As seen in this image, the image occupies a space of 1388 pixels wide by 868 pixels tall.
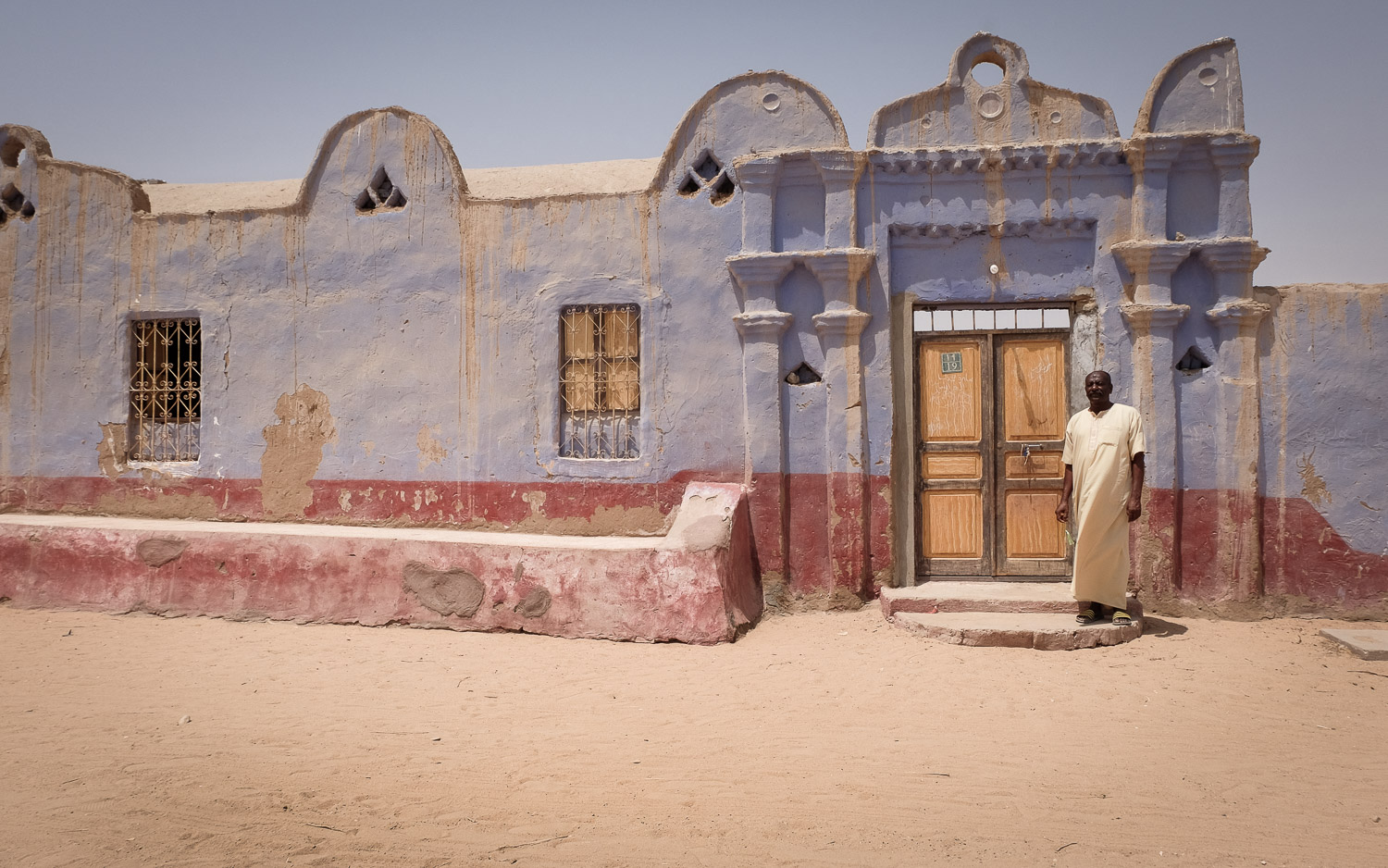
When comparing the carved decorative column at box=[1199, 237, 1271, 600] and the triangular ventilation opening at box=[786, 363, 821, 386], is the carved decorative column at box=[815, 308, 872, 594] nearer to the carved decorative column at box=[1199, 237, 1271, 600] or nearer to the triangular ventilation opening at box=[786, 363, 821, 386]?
the triangular ventilation opening at box=[786, 363, 821, 386]

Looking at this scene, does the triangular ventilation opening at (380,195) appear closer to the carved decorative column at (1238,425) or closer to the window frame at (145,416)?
the window frame at (145,416)

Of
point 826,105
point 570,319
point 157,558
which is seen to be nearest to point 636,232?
point 570,319

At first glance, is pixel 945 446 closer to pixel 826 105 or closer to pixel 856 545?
pixel 856 545

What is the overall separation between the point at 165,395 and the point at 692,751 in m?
6.51

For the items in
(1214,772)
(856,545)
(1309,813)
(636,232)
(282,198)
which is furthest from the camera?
(282,198)

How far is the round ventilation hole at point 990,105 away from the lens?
21.9 feet

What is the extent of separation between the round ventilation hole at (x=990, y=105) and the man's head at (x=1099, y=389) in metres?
2.30

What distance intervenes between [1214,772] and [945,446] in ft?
10.8

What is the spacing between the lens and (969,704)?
4684 mm

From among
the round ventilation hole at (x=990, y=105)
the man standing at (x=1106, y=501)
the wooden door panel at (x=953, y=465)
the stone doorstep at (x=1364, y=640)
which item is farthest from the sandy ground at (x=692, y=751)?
the round ventilation hole at (x=990, y=105)

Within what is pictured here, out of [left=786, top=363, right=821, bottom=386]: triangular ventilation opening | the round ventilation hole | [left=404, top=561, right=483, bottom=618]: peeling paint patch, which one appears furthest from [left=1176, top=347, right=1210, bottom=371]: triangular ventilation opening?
[left=404, top=561, right=483, bottom=618]: peeling paint patch

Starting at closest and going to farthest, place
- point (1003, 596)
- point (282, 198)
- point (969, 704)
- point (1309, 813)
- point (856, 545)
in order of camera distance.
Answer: point (1309, 813), point (969, 704), point (1003, 596), point (856, 545), point (282, 198)

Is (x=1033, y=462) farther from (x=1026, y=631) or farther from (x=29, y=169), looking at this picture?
(x=29, y=169)

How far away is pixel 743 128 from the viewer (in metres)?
6.98
